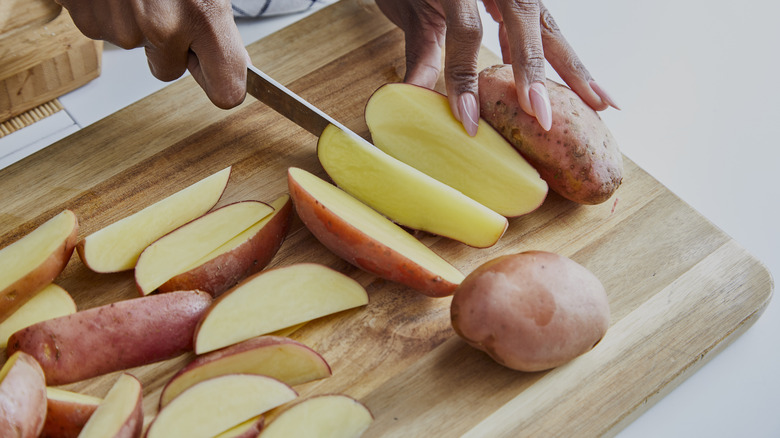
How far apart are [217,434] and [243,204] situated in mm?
493

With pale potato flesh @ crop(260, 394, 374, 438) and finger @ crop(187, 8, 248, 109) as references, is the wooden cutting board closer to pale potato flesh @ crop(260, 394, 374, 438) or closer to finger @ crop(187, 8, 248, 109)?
pale potato flesh @ crop(260, 394, 374, 438)

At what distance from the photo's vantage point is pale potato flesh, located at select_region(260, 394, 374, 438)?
1186 mm

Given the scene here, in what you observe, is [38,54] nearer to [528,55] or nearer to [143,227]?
[143,227]

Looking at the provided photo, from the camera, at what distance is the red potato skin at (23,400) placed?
1.11 metres

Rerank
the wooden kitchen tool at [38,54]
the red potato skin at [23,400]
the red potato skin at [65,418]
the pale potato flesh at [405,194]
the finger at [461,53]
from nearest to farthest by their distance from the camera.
Result: the red potato skin at [23,400] → the red potato skin at [65,418] → the pale potato flesh at [405,194] → the finger at [461,53] → the wooden kitchen tool at [38,54]

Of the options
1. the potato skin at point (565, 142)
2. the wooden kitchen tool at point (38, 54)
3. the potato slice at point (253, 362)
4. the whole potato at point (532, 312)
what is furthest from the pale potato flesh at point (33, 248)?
the potato skin at point (565, 142)

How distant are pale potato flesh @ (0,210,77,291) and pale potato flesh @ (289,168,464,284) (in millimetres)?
457

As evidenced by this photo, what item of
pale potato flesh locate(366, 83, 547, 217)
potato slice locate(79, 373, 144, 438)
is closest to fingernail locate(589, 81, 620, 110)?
pale potato flesh locate(366, 83, 547, 217)

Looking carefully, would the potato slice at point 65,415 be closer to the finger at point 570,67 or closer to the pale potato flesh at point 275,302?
the pale potato flesh at point 275,302

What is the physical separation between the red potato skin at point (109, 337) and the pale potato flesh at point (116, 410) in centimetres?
8

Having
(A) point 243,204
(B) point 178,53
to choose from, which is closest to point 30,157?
(B) point 178,53

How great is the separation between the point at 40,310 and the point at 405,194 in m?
0.73

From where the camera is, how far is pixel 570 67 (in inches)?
67.4

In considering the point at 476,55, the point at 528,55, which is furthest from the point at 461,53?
the point at 528,55
